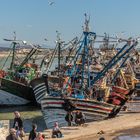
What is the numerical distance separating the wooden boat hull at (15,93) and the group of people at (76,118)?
12321 millimetres

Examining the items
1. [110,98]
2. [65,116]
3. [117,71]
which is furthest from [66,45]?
[65,116]

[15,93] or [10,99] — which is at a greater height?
[15,93]

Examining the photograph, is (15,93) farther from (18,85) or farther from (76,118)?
(76,118)

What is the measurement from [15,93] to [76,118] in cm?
1399

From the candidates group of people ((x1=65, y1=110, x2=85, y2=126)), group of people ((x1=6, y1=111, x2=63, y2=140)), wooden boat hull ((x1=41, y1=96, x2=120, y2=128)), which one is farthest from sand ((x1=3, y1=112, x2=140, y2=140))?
wooden boat hull ((x1=41, y1=96, x2=120, y2=128))

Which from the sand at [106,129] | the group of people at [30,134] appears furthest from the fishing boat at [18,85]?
the group of people at [30,134]

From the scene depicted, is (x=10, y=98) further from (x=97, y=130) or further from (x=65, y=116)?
(x=97, y=130)

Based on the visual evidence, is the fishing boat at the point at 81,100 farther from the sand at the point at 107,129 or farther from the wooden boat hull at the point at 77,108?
the sand at the point at 107,129

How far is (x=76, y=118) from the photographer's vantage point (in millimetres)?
23016

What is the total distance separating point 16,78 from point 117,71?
1042cm

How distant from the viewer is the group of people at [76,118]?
22.8 m

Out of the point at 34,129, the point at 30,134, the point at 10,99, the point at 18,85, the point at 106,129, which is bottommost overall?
the point at 10,99

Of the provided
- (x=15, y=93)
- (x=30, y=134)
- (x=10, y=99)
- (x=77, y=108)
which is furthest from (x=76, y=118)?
(x=10, y=99)

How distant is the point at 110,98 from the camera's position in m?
26.4
